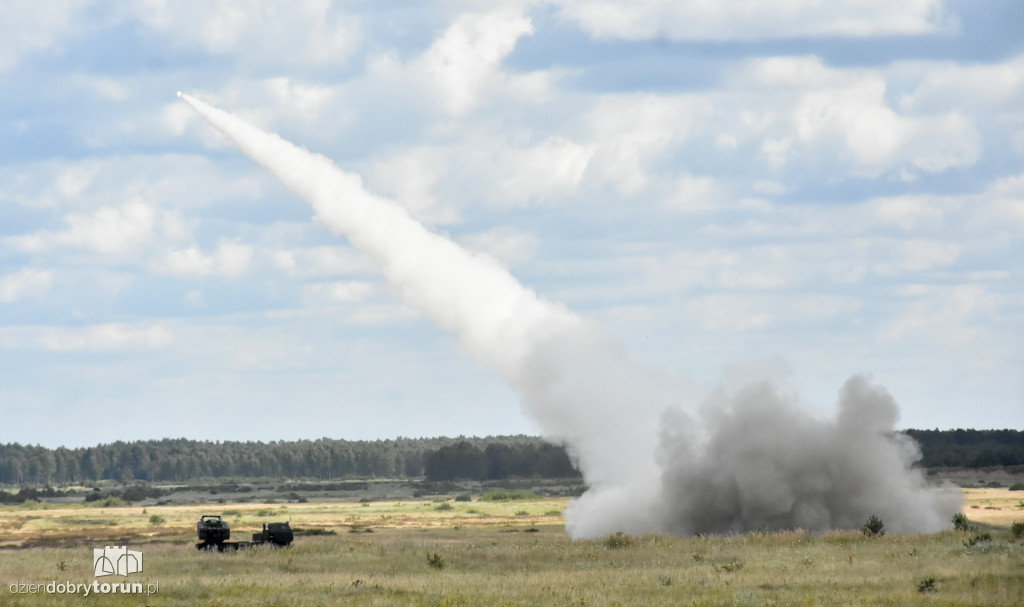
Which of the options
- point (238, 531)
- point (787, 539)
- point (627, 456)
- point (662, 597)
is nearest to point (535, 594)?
point (662, 597)

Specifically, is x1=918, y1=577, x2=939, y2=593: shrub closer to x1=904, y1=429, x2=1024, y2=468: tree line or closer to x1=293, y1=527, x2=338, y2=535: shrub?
x1=293, y1=527, x2=338, y2=535: shrub

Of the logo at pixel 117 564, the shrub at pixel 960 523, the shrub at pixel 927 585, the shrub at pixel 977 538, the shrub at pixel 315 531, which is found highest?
the logo at pixel 117 564

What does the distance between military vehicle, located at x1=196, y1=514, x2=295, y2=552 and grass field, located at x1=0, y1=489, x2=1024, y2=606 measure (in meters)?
1.25

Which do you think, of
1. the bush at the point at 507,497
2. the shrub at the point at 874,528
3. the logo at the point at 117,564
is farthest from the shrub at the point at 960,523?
the bush at the point at 507,497

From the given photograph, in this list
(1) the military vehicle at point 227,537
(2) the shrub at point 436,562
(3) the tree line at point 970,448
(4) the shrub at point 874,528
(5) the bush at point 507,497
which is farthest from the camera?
(3) the tree line at point 970,448

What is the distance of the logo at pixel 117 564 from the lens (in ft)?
141

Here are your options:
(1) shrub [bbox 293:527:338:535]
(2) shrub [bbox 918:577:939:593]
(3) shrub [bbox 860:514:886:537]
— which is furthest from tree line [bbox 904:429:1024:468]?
(2) shrub [bbox 918:577:939:593]

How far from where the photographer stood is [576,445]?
210 feet

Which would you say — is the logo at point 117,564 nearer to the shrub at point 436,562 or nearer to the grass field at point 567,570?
the grass field at point 567,570

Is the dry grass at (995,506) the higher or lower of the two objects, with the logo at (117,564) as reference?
lower

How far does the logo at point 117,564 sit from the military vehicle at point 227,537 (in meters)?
4.76

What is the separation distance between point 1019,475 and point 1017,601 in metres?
112

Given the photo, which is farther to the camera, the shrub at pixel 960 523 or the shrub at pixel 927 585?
the shrub at pixel 960 523

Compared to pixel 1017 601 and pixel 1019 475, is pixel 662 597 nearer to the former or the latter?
pixel 1017 601
